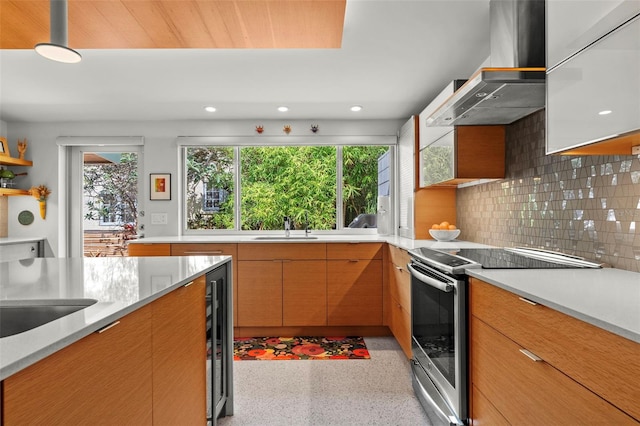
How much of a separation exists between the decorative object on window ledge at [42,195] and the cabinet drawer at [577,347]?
4.72 meters

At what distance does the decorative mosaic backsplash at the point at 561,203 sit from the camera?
1.59m

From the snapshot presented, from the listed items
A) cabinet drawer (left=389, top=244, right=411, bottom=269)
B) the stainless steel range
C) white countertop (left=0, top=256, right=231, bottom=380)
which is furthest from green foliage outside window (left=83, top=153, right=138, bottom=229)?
the stainless steel range

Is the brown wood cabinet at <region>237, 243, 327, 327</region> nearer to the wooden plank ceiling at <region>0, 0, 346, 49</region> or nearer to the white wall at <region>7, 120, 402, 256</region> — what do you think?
the white wall at <region>7, 120, 402, 256</region>

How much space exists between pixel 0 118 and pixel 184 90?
95.5 inches

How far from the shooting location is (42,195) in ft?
13.7

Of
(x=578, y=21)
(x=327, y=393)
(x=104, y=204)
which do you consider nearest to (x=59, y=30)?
(x=578, y=21)

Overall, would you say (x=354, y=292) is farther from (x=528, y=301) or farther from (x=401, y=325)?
(x=528, y=301)

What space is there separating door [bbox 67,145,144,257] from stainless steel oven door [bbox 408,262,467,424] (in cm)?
359

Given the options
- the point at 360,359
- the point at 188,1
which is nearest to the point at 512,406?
the point at 360,359

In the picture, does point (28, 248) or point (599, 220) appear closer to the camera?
point (599, 220)

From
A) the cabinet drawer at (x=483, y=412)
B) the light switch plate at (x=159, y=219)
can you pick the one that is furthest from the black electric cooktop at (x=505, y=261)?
the light switch plate at (x=159, y=219)

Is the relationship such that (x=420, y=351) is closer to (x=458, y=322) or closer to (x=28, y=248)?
(x=458, y=322)

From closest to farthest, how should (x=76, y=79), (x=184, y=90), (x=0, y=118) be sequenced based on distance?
(x=76, y=79)
(x=184, y=90)
(x=0, y=118)

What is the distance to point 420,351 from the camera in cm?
229
